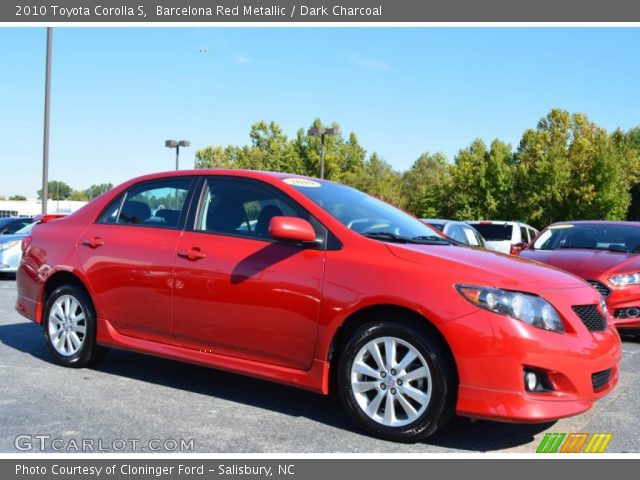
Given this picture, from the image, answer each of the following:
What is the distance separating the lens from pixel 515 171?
146ft

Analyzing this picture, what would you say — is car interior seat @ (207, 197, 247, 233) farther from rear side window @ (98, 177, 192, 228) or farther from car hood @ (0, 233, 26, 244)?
car hood @ (0, 233, 26, 244)

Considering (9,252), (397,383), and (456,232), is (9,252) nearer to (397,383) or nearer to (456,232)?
(456,232)

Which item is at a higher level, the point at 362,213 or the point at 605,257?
the point at 362,213

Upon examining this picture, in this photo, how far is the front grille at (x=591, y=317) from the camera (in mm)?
3842

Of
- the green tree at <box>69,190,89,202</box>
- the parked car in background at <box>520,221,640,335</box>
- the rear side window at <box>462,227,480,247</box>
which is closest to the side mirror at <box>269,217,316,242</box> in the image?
the parked car in background at <box>520,221,640,335</box>

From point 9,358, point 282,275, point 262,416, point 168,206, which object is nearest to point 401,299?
point 282,275

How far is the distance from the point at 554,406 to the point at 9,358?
4.63 m

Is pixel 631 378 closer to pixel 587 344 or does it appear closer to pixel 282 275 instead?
pixel 587 344

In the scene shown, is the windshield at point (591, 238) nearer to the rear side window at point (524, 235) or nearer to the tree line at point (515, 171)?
the rear side window at point (524, 235)

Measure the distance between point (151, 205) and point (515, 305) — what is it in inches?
117

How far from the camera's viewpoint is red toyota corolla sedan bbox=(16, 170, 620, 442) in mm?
3574

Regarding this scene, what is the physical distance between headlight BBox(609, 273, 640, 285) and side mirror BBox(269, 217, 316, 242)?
4.50 metres

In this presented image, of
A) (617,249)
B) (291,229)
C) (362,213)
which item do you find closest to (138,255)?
A: (291,229)

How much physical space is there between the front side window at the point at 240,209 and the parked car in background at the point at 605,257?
166 inches
